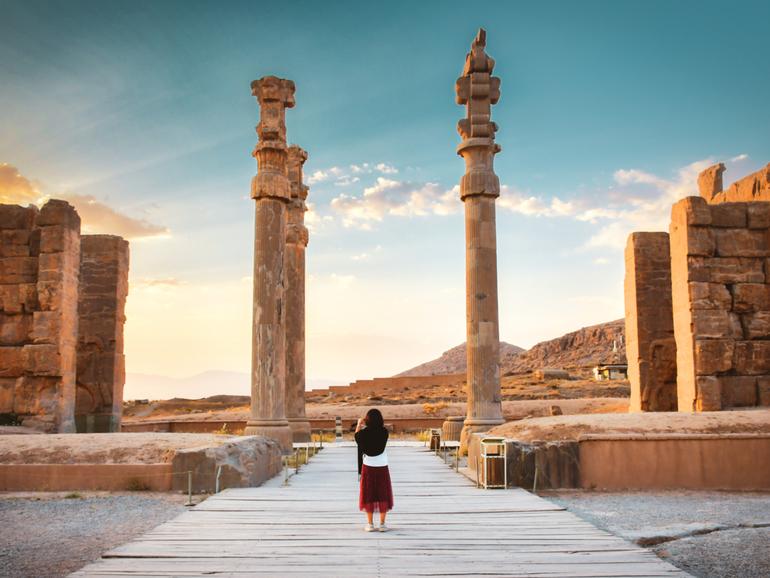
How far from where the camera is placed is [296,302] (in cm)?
1953

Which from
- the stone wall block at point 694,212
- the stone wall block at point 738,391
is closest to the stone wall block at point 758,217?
the stone wall block at point 694,212

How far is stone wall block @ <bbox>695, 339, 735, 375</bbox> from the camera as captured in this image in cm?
1488

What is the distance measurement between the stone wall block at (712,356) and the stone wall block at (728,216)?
2.42m

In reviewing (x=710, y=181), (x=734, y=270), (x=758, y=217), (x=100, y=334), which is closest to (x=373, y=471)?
(x=734, y=270)

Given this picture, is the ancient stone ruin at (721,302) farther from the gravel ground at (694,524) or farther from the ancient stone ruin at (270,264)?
the ancient stone ruin at (270,264)

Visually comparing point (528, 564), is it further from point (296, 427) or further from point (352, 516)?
point (296, 427)

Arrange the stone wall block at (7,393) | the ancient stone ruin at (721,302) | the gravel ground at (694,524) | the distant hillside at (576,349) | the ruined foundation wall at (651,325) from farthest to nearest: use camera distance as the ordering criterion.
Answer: the distant hillside at (576,349) → the ruined foundation wall at (651,325) → the stone wall block at (7,393) → the ancient stone ruin at (721,302) → the gravel ground at (694,524)

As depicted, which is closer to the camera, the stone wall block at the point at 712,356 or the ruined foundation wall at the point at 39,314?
the stone wall block at the point at 712,356

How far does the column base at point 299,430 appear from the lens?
19078 millimetres

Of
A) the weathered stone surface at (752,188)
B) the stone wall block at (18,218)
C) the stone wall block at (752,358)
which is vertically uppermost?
the weathered stone surface at (752,188)

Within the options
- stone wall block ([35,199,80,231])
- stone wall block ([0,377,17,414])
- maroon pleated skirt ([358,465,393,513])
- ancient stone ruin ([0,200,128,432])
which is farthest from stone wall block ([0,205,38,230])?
maroon pleated skirt ([358,465,393,513])

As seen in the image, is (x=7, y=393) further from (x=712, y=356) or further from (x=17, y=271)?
(x=712, y=356)

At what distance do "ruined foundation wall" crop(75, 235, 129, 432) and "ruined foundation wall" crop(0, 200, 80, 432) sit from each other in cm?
183

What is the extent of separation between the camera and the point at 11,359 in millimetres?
16328
